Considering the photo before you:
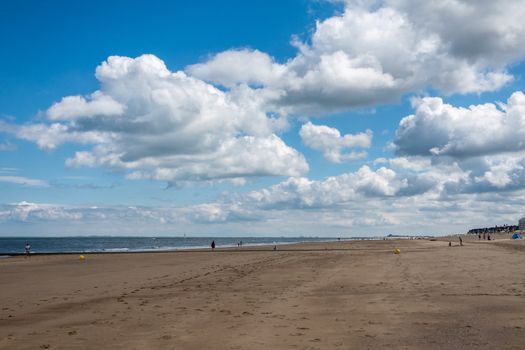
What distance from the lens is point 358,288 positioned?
812 inches

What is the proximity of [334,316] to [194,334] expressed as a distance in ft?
14.3

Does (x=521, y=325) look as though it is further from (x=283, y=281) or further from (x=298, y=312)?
(x=283, y=281)

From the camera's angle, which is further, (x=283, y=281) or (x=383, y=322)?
(x=283, y=281)

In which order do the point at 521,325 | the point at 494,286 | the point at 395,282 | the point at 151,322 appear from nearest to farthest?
the point at 521,325 → the point at 151,322 → the point at 494,286 → the point at 395,282

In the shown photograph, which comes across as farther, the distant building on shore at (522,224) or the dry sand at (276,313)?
the distant building on shore at (522,224)

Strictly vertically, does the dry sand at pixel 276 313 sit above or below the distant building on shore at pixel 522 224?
below

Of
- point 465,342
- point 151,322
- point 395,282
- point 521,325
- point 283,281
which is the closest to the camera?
point 465,342

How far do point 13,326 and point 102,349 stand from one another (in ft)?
15.9

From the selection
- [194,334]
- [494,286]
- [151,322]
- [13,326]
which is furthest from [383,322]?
[13,326]

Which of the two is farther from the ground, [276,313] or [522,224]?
[522,224]

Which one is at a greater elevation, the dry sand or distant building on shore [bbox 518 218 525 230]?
distant building on shore [bbox 518 218 525 230]

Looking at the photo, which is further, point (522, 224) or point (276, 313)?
point (522, 224)

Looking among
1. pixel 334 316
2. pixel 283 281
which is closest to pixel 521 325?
pixel 334 316

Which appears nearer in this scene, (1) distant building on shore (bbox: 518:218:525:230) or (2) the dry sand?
(2) the dry sand
